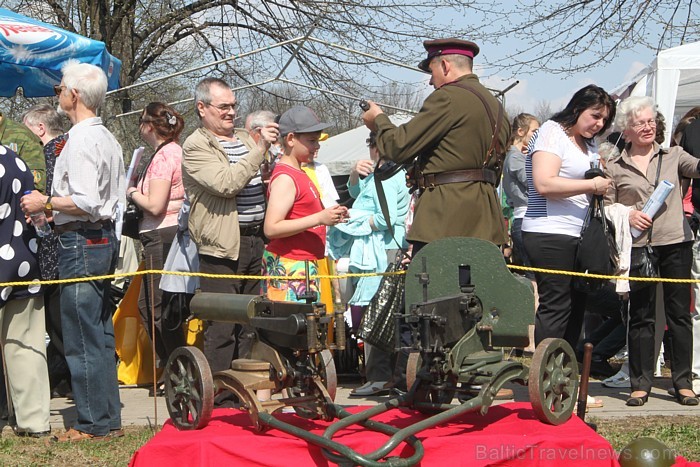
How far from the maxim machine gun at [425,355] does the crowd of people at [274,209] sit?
55cm

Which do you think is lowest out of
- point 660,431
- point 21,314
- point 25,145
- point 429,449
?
point 660,431

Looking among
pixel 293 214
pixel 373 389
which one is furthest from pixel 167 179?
pixel 373 389

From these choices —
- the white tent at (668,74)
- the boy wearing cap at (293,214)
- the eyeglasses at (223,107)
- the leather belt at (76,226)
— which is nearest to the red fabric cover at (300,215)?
the boy wearing cap at (293,214)

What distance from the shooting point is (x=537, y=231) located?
18.6ft

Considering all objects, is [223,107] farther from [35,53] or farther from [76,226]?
[35,53]

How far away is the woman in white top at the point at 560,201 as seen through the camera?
5.58 m

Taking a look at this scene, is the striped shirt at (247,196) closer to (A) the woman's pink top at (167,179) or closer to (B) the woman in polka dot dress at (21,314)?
(A) the woman's pink top at (167,179)

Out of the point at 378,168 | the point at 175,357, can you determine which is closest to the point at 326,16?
the point at 378,168

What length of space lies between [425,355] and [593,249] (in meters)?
1.97

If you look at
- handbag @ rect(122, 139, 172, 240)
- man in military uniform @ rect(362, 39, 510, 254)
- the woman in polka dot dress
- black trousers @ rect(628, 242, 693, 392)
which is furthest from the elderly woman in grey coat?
the woman in polka dot dress

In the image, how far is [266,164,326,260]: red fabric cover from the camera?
5.53 m

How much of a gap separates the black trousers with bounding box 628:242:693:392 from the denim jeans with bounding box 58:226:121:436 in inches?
124

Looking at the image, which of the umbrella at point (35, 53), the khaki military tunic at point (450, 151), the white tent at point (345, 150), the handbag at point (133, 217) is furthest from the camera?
the white tent at point (345, 150)

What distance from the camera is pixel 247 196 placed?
19.3 ft
